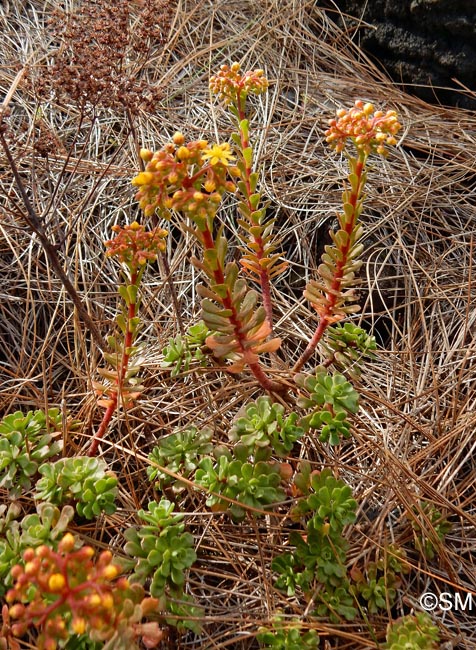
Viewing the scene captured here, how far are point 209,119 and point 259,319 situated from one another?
5.72 ft

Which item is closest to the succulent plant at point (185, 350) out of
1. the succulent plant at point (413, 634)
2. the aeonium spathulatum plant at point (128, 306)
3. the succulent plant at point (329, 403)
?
the aeonium spathulatum plant at point (128, 306)

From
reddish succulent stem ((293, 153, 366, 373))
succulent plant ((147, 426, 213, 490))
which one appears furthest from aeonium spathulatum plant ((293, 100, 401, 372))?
succulent plant ((147, 426, 213, 490))

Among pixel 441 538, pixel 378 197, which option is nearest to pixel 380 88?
pixel 378 197

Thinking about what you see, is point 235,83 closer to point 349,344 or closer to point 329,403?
point 349,344

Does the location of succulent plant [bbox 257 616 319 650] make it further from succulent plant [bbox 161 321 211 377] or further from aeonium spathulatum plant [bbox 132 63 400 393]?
succulent plant [bbox 161 321 211 377]

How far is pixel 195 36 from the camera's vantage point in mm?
3584

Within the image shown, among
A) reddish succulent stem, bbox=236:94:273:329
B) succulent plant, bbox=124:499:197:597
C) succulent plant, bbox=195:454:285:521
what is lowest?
succulent plant, bbox=124:499:197:597

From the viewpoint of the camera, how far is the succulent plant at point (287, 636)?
5.20 feet

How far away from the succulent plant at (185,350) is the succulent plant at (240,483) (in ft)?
1.39

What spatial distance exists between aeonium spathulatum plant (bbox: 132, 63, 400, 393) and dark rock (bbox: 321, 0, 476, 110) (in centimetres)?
164

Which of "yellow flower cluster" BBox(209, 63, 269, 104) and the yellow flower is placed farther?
"yellow flower cluster" BBox(209, 63, 269, 104)

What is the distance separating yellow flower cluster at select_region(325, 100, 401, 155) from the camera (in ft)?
5.49

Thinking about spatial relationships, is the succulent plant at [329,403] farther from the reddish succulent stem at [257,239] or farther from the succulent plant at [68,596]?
the succulent plant at [68,596]

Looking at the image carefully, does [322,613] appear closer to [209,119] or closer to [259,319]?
[259,319]
